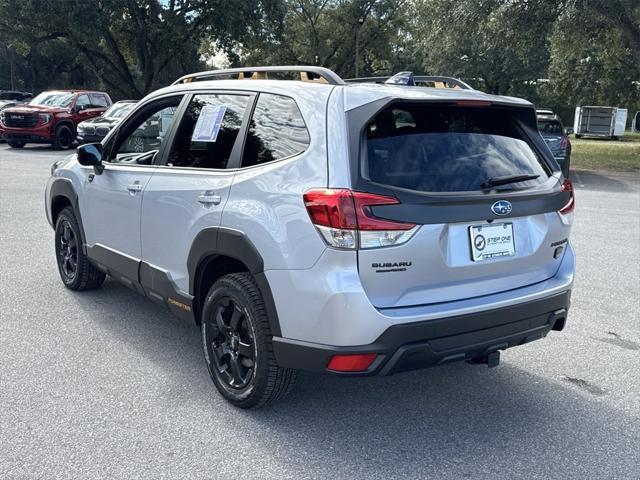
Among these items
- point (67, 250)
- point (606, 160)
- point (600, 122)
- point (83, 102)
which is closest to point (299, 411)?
point (67, 250)

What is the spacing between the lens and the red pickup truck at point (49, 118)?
21.4m

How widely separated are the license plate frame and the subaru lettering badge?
65 mm

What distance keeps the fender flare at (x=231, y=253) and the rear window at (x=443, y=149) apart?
Result: 0.74m

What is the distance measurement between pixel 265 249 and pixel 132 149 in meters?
2.22

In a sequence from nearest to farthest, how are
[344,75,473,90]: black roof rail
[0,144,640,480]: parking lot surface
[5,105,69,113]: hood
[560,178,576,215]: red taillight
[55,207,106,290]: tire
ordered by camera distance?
[0,144,640,480]: parking lot surface → [560,178,576,215]: red taillight → [344,75,473,90]: black roof rail → [55,207,106,290]: tire → [5,105,69,113]: hood

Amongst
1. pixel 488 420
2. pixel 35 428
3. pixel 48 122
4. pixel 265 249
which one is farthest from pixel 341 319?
pixel 48 122

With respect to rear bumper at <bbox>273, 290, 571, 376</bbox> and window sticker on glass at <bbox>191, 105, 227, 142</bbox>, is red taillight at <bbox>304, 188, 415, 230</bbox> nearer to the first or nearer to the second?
rear bumper at <bbox>273, 290, 571, 376</bbox>

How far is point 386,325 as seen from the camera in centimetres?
294

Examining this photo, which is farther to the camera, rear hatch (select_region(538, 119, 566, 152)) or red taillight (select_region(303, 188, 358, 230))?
rear hatch (select_region(538, 119, 566, 152))

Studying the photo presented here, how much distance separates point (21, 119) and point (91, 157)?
18.9m

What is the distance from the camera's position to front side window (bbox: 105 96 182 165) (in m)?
4.53

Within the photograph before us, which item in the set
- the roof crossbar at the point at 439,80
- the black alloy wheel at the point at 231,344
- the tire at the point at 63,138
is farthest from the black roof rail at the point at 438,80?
the tire at the point at 63,138

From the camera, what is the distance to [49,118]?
842 inches

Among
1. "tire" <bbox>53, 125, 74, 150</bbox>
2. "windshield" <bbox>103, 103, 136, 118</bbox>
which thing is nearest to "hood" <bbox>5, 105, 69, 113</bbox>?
"tire" <bbox>53, 125, 74, 150</bbox>
